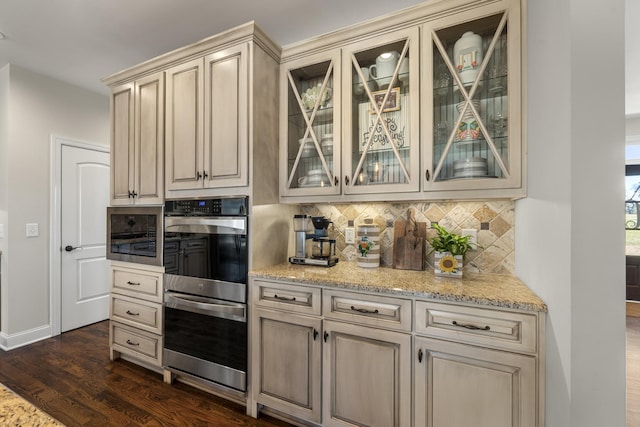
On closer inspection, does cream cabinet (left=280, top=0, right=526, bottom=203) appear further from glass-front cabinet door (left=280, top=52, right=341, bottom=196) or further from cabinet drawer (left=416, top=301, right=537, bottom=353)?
cabinet drawer (left=416, top=301, right=537, bottom=353)

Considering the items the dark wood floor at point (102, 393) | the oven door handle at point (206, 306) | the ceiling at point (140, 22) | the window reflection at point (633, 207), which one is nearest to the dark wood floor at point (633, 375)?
the window reflection at point (633, 207)

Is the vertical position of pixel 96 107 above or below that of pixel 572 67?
above

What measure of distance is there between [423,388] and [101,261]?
3.82 m

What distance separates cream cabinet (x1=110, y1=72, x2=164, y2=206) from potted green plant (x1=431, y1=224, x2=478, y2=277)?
2073 millimetres

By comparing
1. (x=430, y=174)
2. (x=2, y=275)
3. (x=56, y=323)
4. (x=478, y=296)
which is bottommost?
(x=56, y=323)

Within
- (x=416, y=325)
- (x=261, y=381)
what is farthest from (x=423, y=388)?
(x=261, y=381)

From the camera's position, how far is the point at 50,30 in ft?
7.69

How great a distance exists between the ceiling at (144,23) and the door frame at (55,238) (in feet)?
2.93

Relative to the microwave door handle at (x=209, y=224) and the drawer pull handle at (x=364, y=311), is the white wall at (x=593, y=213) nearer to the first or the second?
the drawer pull handle at (x=364, y=311)

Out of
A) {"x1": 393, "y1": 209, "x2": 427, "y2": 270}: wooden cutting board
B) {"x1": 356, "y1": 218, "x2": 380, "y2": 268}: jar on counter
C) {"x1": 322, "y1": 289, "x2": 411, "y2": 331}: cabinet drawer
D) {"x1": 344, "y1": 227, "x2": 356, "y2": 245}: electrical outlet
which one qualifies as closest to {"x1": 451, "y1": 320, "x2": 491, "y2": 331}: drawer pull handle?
{"x1": 322, "y1": 289, "x2": 411, "y2": 331}: cabinet drawer

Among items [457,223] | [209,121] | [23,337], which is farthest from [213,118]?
[23,337]

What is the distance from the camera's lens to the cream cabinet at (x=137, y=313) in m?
2.32

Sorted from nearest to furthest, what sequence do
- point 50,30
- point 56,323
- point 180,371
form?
point 180,371 < point 50,30 < point 56,323

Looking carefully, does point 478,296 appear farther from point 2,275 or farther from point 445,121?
point 2,275
